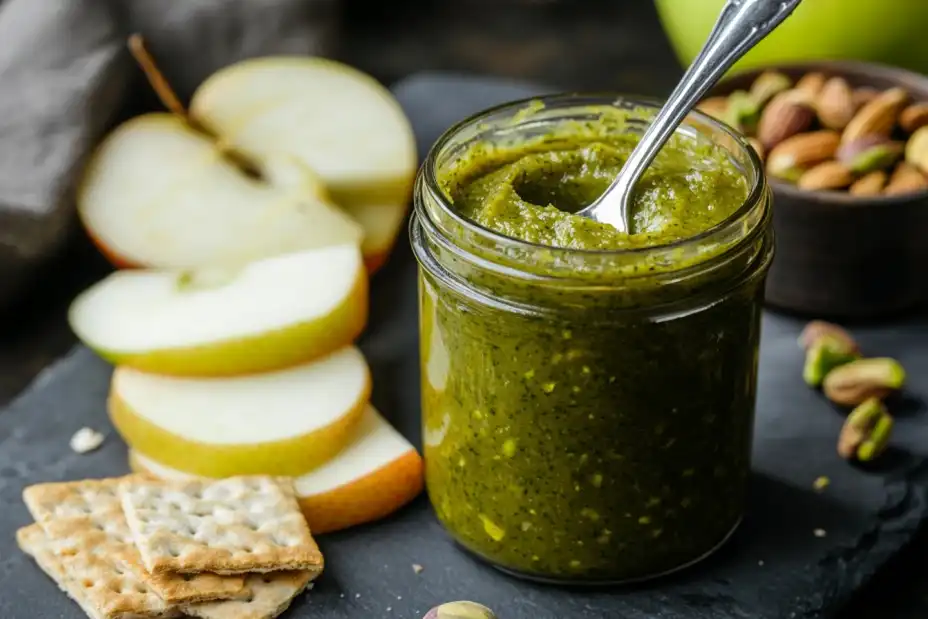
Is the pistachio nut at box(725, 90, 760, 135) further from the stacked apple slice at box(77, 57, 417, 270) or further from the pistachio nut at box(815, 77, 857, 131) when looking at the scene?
the stacked apple slice at box(77, 57, 417, 270)

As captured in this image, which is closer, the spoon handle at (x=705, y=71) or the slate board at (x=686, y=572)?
the spoon handle at (x=705, y=71)

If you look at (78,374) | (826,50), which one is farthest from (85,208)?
(826,50)

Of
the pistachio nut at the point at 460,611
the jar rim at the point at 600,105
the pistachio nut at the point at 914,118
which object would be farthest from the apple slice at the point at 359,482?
the pistachio nut at the point at 914,118

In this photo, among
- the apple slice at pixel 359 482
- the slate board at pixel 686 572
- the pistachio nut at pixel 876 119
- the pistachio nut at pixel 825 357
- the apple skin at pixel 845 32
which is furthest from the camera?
the apple skin at pixel 845 32

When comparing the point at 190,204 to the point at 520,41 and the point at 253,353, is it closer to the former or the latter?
the point at 253,353

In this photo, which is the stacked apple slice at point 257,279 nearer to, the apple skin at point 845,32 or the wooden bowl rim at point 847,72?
the wooden bowl rim at point 847,72
